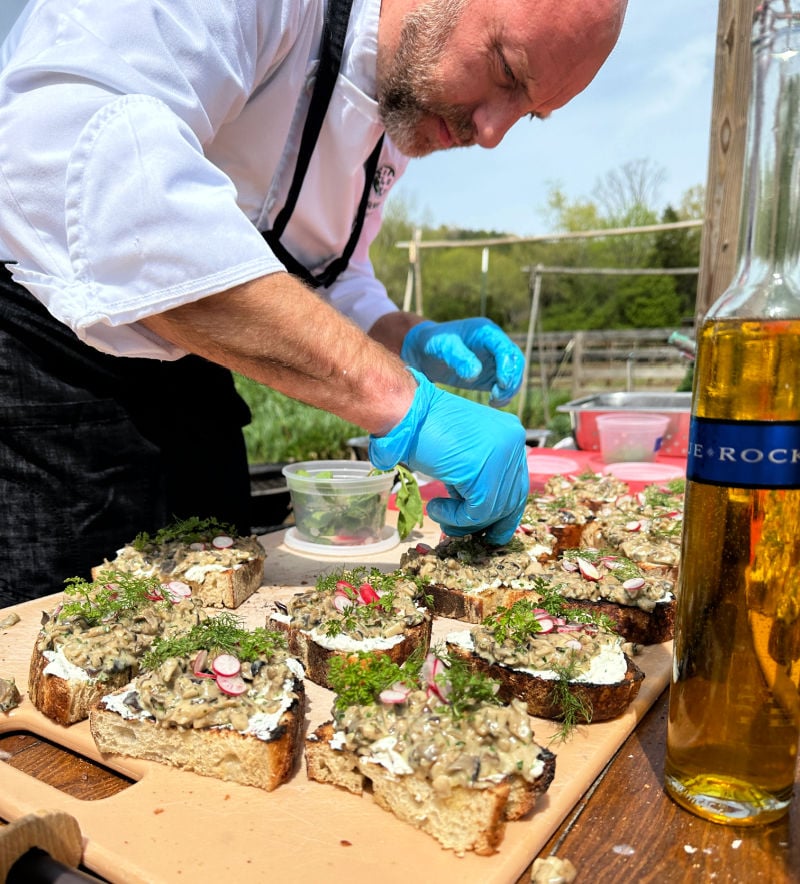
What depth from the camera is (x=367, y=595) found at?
2.34 meters

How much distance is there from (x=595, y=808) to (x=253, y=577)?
5.62 ft

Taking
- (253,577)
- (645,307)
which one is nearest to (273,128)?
(253,577)

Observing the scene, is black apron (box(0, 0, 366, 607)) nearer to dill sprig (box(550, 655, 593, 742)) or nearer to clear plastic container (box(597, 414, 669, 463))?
dill sprig (box(550, 655, 593, 742))

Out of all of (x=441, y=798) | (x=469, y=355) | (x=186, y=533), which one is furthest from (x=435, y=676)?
(x=469, y=355)

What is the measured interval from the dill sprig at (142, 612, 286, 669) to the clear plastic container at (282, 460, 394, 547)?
59.1 inches

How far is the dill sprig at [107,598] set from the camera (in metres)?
2.13

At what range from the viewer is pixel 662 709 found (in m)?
2.03

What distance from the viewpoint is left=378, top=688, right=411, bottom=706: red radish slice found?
5.22 feet

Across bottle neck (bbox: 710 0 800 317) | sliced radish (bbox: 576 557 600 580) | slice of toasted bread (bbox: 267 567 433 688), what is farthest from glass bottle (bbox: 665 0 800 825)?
sliced radish (bbox: 576 557 600 580)

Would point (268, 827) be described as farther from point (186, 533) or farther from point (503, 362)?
point (503, 362)

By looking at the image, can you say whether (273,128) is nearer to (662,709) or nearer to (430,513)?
(430,513)

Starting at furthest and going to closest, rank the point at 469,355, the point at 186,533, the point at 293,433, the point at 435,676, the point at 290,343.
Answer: the point at 293,433, the point at 469,355, the point at 186,533, the point at 290,343, the point at 435,676

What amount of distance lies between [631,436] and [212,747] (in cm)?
372

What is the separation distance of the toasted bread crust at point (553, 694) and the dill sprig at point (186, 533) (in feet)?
4.90
